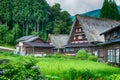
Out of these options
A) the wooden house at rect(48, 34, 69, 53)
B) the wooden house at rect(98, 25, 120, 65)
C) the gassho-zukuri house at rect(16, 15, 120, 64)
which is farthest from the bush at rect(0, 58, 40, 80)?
the wooden house at rect(48, 34, 69, 53)

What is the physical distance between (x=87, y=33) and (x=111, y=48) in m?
17.6

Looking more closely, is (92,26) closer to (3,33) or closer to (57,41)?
(57,41)

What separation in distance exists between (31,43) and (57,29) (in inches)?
651

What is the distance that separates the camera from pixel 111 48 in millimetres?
29031

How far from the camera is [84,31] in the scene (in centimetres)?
4722

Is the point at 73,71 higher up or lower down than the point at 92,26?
lower down

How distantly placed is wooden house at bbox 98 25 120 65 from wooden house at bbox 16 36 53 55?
25295 mm

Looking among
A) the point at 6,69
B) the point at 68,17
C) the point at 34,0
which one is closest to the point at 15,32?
the point at 34,0

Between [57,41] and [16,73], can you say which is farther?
[57,41]

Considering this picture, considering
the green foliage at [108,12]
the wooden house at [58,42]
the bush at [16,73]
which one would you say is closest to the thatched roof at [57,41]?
the wooden house at [58,42]

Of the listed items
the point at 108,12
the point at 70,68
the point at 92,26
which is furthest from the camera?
the point at 108,12

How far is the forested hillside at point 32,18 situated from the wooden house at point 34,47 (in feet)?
33.8

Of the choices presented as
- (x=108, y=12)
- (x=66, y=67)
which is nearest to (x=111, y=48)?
(x=66, y=67)

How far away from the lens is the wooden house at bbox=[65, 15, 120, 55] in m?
46.3
